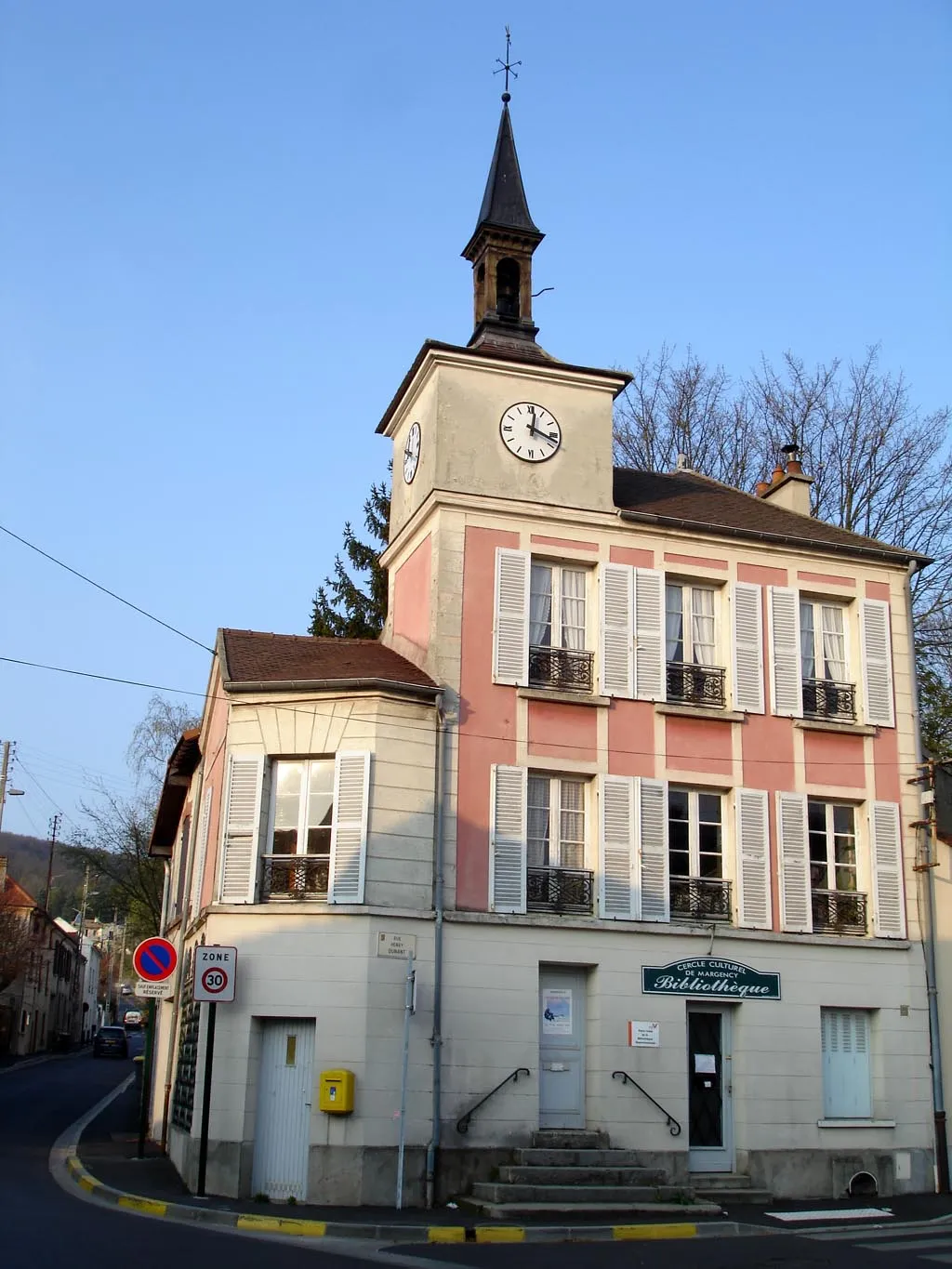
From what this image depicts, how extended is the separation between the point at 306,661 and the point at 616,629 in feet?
14.5

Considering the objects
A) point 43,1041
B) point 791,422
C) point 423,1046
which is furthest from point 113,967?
point 423,1046

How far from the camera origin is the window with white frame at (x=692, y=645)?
63.4 ft

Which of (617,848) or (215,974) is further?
(617,848)

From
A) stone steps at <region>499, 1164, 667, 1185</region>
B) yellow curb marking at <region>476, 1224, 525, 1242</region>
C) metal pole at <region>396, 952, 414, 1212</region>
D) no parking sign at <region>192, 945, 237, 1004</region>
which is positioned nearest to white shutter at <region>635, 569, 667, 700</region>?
metal pole at <region>396, 952, 414, 1212</region>

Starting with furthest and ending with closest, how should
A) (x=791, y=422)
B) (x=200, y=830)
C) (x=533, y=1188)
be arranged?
(x=791, y=422), (x=200, y=830), (x=533, y=1188)

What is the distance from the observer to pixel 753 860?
1870cm

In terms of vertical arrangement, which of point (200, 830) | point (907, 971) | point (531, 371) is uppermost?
point (531, 371)

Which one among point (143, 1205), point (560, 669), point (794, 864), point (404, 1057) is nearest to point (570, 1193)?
point (404, 1057)

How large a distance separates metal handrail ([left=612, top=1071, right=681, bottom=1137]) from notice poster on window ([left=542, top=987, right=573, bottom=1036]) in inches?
32.5

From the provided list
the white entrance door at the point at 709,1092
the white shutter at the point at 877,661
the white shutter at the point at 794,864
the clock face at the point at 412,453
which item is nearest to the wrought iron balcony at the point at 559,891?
the white entrance door at the point at 709,1092

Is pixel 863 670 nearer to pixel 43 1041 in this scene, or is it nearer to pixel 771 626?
pixel 771 626

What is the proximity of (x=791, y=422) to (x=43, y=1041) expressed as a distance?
60904 mm

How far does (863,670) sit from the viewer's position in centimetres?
2028

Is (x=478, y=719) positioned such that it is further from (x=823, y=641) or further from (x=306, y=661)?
(x=823, y=641)
